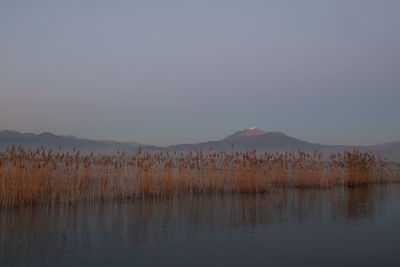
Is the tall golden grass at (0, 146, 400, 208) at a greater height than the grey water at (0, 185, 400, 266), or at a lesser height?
greater

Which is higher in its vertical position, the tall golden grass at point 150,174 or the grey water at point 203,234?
the tall golden grass at point 150,174

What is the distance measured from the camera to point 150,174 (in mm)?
12594

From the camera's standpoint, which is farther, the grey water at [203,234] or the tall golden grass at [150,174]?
the tall golden grass at [150,174]

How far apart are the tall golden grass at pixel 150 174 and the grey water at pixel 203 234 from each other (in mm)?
520

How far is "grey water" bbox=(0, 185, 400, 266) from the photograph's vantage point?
612 centimetres

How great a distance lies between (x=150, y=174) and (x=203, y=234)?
16.6 ft

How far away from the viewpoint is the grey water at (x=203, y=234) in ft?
20.1

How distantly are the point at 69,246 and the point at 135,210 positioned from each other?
3.79 m

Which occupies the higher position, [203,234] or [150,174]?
[150,174]

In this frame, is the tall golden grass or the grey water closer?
the grey water

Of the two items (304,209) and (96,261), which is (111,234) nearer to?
(96,261)

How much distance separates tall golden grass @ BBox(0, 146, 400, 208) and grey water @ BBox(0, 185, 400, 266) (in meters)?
0.52

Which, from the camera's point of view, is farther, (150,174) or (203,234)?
(150,174)

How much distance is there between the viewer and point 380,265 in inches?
229
